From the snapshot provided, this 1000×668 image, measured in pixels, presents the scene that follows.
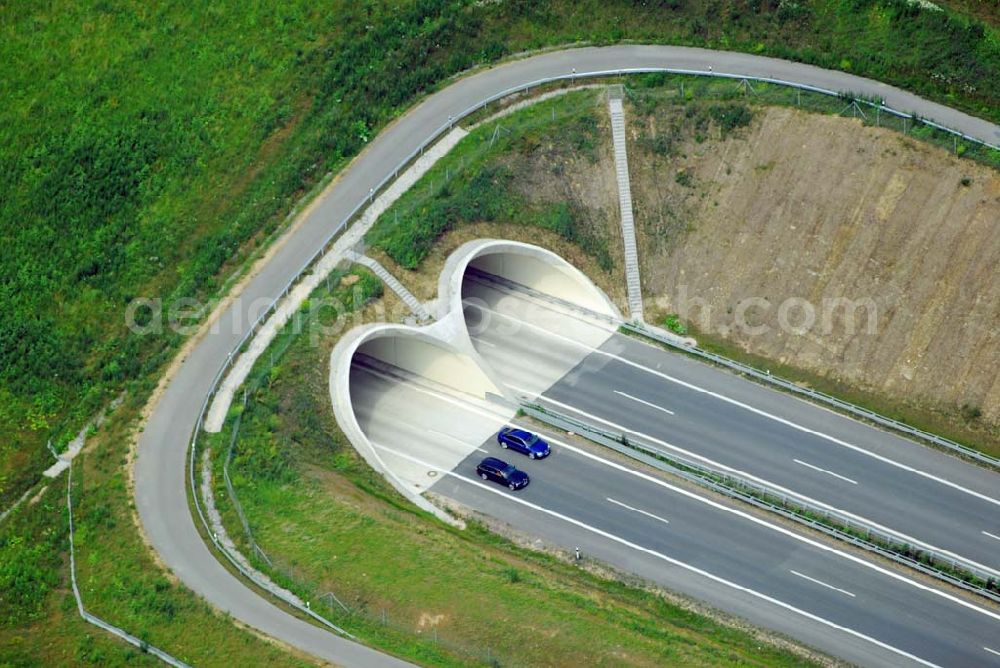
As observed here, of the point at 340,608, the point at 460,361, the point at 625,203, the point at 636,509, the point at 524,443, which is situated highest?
the point at 625,203

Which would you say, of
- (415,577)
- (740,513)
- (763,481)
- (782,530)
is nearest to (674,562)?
(740,513)

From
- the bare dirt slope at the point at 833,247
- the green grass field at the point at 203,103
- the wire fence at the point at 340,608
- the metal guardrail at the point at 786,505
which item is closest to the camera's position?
the wire fence at the point at 340,608

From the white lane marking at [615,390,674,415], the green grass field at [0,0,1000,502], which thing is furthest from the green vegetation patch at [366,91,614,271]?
the white lane marking at [615,390,674,415]

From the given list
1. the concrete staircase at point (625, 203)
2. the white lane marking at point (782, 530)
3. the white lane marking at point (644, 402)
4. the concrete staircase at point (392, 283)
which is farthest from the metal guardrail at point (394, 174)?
the white lane marking at point (644, 402)

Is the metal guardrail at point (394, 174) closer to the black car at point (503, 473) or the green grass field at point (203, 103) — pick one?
the green grass field at point (203, 103)

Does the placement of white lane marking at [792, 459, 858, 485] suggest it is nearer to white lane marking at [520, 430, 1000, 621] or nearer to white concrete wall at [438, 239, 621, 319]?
white lane marking at [520, 430, 1000, 621]

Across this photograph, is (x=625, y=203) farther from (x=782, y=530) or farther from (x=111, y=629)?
(x=111, y=629)
